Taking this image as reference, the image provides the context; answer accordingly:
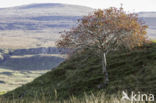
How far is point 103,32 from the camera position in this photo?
37250mm

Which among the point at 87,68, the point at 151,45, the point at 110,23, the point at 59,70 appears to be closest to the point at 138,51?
the point at 151,45

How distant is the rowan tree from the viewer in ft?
120

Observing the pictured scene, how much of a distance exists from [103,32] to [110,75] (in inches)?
297

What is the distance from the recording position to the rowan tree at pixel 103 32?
3672 centimetres

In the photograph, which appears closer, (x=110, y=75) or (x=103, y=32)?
(x=103, y=32)

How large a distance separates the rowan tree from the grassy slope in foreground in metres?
2.83

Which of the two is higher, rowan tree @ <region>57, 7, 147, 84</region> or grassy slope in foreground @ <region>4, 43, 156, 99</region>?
rowan tree @ <region>57, 7, 147, 84</region>

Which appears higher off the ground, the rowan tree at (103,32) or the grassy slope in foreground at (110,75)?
the rowan tree at (103,32)

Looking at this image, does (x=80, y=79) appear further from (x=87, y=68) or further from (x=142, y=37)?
(x=142, y=37)

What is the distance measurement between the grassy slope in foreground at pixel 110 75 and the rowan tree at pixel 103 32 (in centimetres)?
283

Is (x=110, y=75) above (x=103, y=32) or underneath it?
underneath

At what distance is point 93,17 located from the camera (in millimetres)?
36969

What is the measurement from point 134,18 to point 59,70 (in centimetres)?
2254

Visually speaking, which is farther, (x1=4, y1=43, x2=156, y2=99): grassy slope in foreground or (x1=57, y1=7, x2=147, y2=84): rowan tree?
(x1=57, y1=7, x2=147, y2=84): rowan tree
